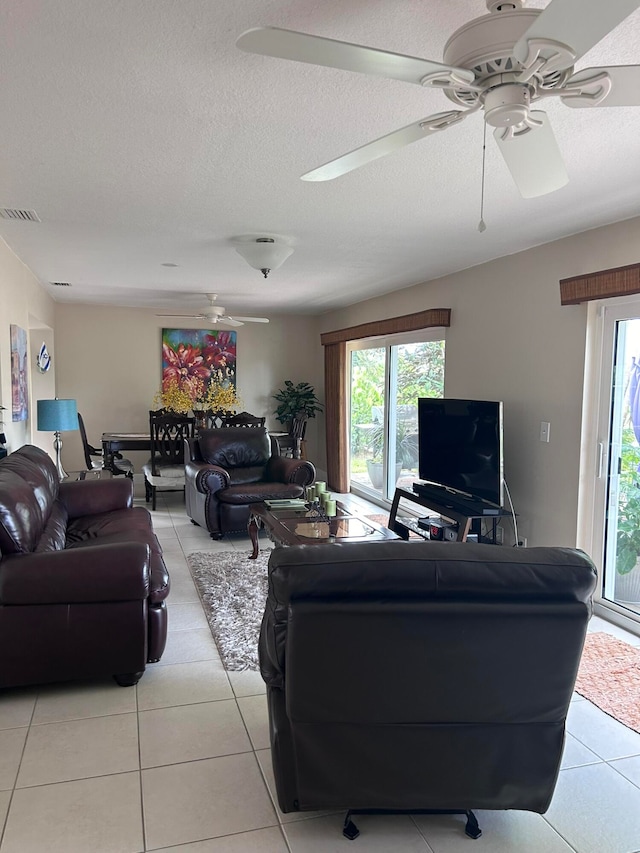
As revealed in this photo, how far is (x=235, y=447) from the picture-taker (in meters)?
5.83

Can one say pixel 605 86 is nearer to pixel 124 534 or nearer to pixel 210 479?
pixel 124 534

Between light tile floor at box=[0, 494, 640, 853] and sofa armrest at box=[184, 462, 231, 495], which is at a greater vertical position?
sofa armrest at box=[184, 462, 231, 495]

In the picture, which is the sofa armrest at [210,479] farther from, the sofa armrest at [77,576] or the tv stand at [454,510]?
the sofa armrest at [77,576]

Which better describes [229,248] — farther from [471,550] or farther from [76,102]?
[471,550]

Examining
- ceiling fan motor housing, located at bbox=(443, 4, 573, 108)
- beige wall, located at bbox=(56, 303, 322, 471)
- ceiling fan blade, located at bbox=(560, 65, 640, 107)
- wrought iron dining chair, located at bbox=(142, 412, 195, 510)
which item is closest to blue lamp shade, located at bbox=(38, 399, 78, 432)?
wrought iron dining chair, located at bbox=(142, 412, 195, 510)

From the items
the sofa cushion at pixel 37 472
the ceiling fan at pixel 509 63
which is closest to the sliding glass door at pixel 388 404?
the sofa cushion at pixel 37 472

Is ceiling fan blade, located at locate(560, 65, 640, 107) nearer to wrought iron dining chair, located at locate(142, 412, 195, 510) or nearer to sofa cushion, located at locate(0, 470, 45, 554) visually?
sofa cushion, located at locate(0, 470, 45, 554)

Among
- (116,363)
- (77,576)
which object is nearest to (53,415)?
(77,576)

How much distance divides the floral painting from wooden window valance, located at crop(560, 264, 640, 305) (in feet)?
17.3

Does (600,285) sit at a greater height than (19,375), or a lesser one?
greater

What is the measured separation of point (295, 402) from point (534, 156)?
6.64m

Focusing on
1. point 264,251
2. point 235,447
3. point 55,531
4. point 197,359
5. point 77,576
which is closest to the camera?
point 77,576

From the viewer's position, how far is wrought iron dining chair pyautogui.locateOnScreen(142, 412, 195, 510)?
6.28 m

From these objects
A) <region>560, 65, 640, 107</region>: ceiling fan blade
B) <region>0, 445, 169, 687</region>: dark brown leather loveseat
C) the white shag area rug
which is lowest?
the white shag area rug
